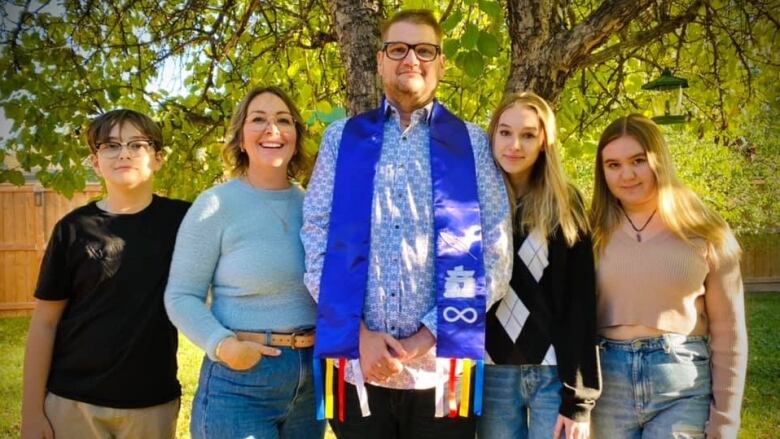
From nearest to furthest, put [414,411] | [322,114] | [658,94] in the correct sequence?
[414,411], [322,114], [658,94]

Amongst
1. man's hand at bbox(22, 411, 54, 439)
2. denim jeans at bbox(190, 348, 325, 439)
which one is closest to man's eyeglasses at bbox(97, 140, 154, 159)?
denim jeans at bbox(190, 348, 325, 439)

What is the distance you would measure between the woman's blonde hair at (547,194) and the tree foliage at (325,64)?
47 cm

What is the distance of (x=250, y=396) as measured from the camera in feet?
7.18

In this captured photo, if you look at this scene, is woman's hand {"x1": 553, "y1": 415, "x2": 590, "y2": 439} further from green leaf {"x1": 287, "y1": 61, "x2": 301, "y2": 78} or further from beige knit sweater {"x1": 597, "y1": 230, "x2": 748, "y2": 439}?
green leaf {"x1": 287, "y1": 61, "x2": 301, "y2": 78}

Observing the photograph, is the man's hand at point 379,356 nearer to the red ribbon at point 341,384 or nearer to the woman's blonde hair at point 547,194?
the red ribbon at point 341,384

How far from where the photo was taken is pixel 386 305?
2184mm

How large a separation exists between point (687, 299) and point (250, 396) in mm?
1549

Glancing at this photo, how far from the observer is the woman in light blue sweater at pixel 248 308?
2.17 meters

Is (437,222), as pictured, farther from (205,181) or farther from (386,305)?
(205,181)

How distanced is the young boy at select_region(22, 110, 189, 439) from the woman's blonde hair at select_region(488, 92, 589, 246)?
1.31 meters

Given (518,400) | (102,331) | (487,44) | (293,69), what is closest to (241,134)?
(102,331)

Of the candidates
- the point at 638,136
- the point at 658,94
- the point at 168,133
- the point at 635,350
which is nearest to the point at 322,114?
the point at 168,133

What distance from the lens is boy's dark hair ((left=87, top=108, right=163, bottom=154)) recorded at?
8.14ft

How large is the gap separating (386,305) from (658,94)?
11.6 ft
